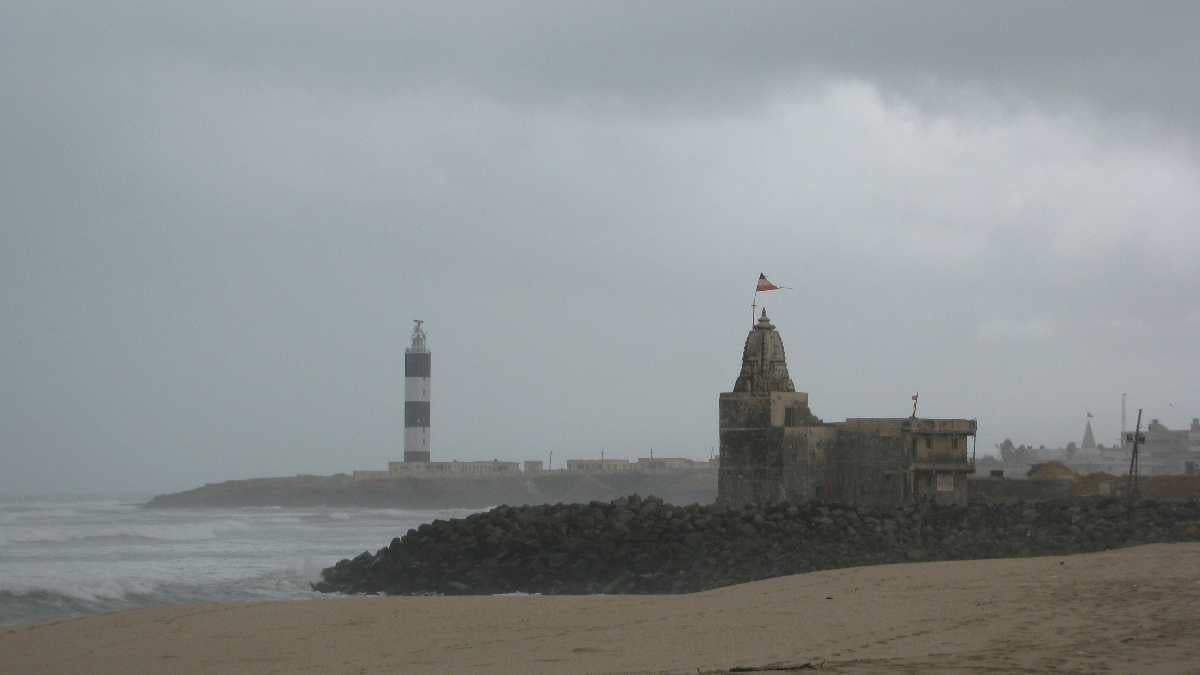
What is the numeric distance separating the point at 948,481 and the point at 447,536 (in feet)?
25.3

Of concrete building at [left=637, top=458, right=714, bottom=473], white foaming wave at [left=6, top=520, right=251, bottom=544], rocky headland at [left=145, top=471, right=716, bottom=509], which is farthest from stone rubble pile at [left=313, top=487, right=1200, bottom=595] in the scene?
concrete building at [left=637, top=458, right=714, bottom=473]

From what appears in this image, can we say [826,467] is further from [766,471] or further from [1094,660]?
[1094,660]

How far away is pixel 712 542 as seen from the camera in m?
19.4

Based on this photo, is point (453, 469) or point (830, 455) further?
point (453, 469)

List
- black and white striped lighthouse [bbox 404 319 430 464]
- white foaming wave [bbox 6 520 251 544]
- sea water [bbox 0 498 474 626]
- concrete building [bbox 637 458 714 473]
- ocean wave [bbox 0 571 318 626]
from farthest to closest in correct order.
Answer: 1. concrete building [bbox 637 458 714 473]
2. black and white striped lighthouse [bbox 404 319 430 464]
3. white foaming wave [bbox 6 520 251 544]
4. sea water [bbox 0 498 474 626]
5. ocean wave [bbox 0 571 318 626]

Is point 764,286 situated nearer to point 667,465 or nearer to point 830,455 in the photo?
point 830,455

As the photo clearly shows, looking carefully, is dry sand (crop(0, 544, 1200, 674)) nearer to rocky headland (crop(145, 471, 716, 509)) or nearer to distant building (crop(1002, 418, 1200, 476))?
distant building (crop(1002, 418, 1200, 476))

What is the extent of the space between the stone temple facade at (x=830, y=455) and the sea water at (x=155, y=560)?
6.89 meters

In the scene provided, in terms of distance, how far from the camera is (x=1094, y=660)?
677 centimetres

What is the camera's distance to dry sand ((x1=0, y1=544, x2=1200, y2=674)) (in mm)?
7355

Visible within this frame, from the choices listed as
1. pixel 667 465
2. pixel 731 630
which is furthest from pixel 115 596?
pixel 667 465

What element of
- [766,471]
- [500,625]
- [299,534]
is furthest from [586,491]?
[500,625]

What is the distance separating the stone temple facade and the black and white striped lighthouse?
46440mm

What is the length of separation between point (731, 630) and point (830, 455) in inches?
515
